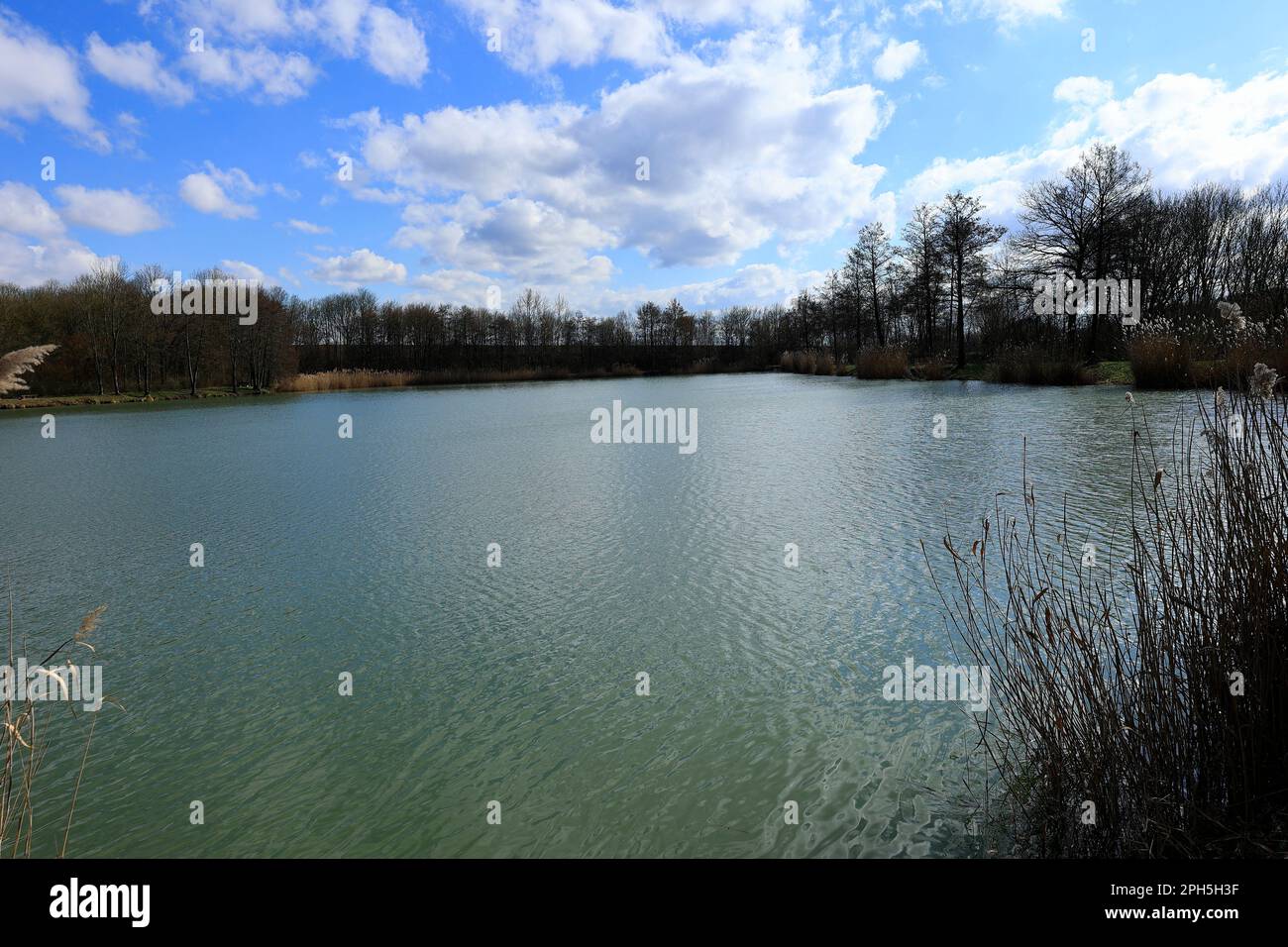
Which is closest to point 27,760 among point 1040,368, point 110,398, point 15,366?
point 15,366

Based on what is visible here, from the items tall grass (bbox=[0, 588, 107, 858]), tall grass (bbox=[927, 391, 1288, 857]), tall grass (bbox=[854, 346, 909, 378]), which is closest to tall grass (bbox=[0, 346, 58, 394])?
tall grass (bbox=[0, 588, 107, 858])

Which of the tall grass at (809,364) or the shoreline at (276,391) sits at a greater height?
the tall grass at (809,364)

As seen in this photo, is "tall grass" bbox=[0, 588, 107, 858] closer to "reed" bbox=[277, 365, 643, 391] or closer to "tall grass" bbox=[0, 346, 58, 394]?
"tall grass" bbox=[0, 346, 58, 394]

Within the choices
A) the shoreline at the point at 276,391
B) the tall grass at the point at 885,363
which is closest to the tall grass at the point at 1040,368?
the shoreline at the point at 276,391

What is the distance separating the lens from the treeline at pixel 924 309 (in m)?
28.8

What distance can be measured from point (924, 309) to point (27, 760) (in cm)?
4438

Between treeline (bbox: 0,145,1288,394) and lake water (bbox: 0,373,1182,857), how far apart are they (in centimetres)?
1118

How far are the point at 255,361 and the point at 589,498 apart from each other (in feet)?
128

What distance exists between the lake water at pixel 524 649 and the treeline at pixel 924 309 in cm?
1118

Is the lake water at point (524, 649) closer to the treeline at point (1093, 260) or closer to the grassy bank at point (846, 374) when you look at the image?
the grassy bank at point (846, 374)

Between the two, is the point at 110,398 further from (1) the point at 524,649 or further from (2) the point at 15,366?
(2) the point at 15,366

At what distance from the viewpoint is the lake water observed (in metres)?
2.84

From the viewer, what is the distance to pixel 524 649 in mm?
4504

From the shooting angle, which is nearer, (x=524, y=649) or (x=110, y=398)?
(x=524, y=649)
